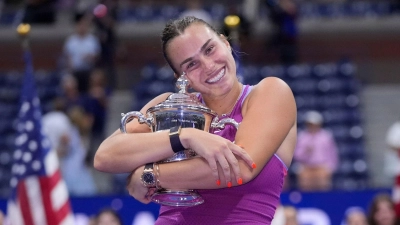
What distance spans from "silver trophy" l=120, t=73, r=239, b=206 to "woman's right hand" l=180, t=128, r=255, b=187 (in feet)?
0.26

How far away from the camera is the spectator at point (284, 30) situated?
1088cm

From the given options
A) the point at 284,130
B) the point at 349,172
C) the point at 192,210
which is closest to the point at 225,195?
the point at 192,210

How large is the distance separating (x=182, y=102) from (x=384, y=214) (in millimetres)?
3987

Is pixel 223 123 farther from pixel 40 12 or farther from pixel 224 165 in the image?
pixel 40 12

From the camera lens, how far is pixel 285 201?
23.8 feet

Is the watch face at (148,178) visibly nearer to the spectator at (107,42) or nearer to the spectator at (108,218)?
the spectator at (108,218)

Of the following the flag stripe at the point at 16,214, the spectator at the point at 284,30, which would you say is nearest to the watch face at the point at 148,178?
the flag stripe at the point at 16,214

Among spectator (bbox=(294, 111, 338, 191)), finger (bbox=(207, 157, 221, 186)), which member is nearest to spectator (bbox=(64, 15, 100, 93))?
spectator (bbox=(294, 111, 338, 191))

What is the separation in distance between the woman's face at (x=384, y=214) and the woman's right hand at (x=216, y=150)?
3989 millimetres

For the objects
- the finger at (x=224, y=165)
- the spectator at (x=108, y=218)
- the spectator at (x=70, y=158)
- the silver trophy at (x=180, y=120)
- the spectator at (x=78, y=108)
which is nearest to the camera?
the finger at (x=224, y=165)

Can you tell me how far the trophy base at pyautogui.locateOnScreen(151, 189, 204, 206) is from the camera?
247 centimetres

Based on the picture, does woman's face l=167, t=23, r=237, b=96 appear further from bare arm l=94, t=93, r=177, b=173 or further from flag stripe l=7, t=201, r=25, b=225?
flag stripe l=7, t=201, r=25, b=225

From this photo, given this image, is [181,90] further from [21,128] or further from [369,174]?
[369,174]

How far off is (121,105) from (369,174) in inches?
136
